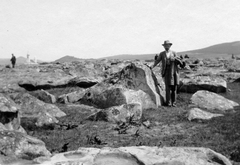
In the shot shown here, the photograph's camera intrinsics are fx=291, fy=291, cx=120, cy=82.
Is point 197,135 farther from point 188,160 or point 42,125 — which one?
point 42,125

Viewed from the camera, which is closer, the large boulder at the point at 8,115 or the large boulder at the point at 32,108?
the large boulder at the point at 8,115

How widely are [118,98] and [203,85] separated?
8695 millimetres

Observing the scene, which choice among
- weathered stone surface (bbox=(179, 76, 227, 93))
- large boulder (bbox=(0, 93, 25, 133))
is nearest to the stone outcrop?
large boulder (bbox=(0, 93, 25, 133))

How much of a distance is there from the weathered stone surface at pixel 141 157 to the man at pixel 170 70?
11640mm

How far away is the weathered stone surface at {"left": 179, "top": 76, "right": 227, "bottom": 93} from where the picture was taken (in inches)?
872

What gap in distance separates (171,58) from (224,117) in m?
5.70

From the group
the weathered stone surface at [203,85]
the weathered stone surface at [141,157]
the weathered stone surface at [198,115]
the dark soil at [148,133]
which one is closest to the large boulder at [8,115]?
the dark soil at [148,133]

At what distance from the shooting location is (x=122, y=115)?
518 inches

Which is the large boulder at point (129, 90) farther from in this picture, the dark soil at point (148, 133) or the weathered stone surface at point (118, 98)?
the dark soil at point (148, 133)

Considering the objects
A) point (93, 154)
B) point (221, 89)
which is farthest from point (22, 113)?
point (221, 89)

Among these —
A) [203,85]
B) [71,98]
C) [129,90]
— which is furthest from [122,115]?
[203,85]

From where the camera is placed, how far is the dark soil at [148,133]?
31.5ft

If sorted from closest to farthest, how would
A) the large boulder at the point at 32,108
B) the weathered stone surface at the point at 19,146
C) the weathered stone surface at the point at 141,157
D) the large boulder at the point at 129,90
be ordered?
1. the weathered stone surface at the point at 141,157
2. the weathered stone surface at the point at 19,146
3. the large boulder at the point at 32,108
4. the large boulder at the point at 129,90

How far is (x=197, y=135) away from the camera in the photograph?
10734mm
